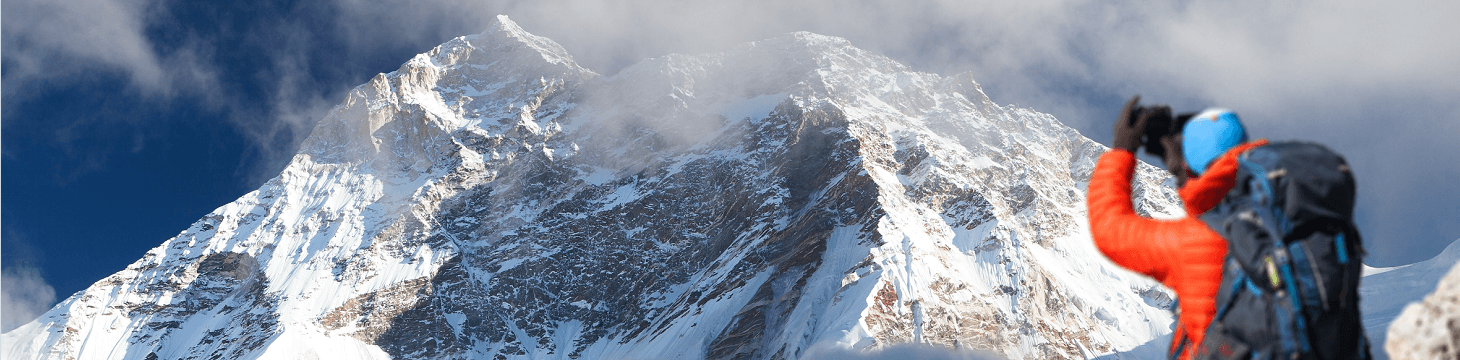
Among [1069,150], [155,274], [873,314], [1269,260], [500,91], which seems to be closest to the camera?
[1269,260]

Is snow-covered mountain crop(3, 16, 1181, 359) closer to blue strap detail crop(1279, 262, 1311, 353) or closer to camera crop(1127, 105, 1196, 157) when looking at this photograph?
camera crop(1127, 105, 1196, 157)

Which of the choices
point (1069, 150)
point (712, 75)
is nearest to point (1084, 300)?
point (1069, 150)

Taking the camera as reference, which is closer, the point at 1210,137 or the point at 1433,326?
the point at 1433,326

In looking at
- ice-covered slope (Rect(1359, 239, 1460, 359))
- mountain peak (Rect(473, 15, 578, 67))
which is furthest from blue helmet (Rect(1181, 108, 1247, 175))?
mountain peak (Rect(473, 15, 578, 67))

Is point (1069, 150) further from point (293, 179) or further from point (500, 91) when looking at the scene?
point (293, 179)

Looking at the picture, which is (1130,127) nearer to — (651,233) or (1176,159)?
(1176,159)

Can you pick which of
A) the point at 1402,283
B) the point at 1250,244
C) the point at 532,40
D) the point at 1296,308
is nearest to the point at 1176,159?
the point at 1250,244
